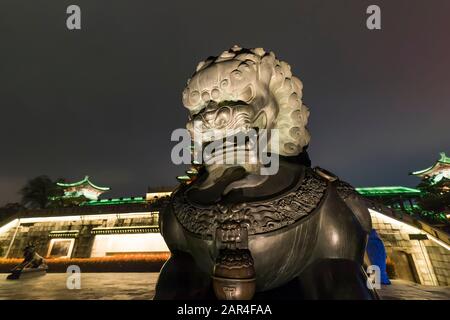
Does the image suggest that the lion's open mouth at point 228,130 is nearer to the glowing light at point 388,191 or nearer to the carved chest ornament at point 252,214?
A: the carved chest ornament at point 252,214

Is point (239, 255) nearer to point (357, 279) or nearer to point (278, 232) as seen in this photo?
point (278, 232)

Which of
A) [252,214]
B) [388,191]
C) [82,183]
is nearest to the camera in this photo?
[252,214]

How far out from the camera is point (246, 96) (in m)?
1.69

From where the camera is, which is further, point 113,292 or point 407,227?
point 407,227

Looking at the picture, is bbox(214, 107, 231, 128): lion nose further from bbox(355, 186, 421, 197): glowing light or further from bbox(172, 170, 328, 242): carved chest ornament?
bbox(355, 186, 421, 197): glowing light

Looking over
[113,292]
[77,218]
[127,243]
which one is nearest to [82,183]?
[77,218]

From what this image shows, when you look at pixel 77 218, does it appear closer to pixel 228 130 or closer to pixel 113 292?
pixel 113 292

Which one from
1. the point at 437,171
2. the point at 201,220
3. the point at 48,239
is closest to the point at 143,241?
the point at 48,239

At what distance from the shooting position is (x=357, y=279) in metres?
1.34

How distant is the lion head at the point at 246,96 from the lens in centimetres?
163

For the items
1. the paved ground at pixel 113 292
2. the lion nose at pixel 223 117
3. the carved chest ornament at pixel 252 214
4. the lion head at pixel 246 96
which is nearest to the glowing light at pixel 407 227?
the paved ground at pixel 113 292

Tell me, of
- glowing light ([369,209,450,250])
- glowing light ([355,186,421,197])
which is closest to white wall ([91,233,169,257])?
glowing light ([369,209,450,250])

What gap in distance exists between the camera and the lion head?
5.36 feet
